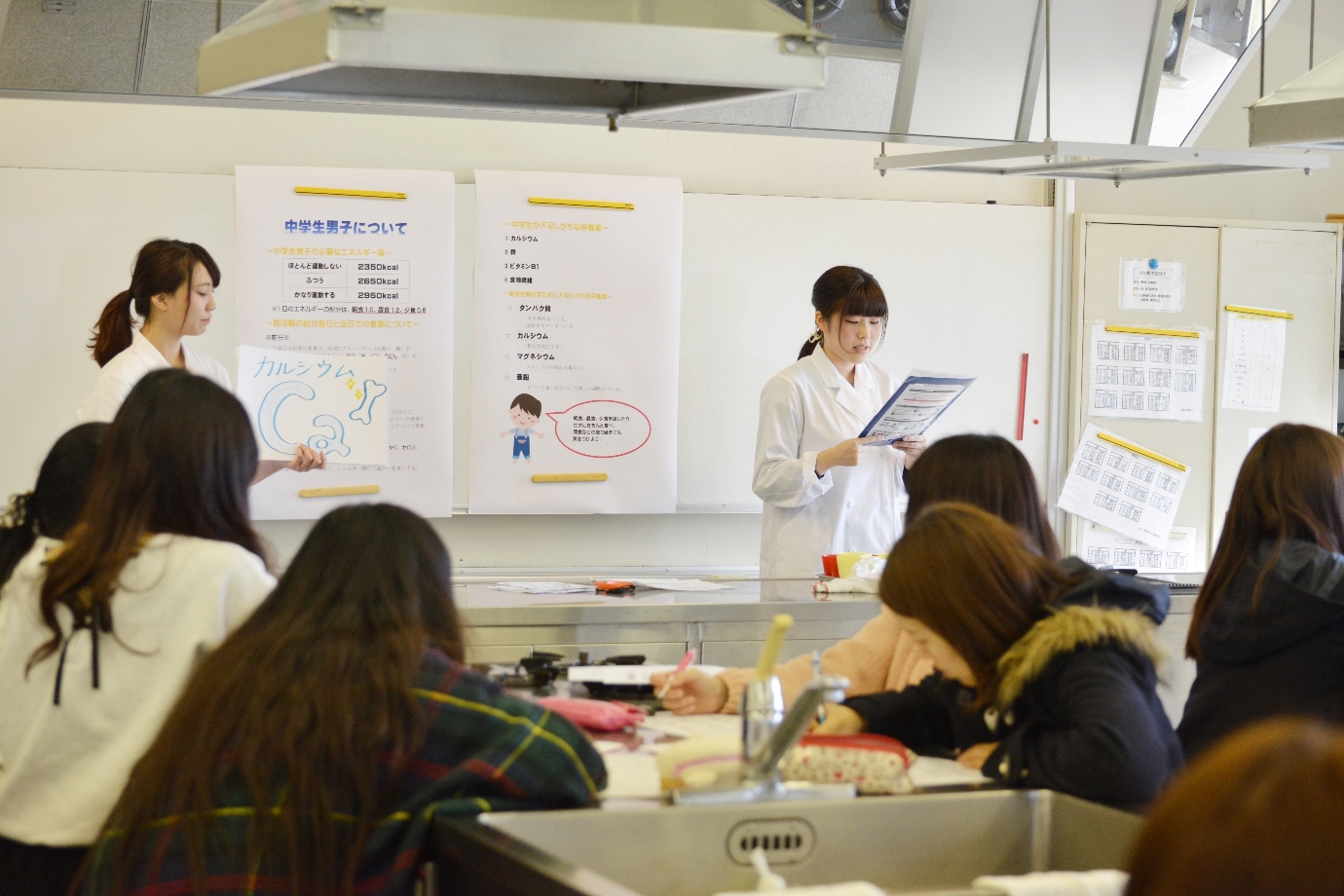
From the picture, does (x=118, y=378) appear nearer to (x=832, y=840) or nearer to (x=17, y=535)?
(x=17, y=535)

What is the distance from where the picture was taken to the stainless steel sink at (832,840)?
1374 mm

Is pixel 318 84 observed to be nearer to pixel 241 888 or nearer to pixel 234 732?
pixel 234 732

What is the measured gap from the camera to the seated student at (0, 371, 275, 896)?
1540 mm

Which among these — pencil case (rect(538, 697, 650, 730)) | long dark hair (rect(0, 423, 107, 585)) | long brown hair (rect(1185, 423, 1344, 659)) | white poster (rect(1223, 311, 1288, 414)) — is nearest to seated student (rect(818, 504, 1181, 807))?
pencil case (rect(538, 697, 650, 730))

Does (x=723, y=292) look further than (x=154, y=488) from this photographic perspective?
Yes

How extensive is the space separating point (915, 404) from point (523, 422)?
1434 millimetres

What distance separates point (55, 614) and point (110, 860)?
0.38 m

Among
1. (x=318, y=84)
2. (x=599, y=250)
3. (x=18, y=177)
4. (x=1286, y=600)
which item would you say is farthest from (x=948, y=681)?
(x=18, y=177)

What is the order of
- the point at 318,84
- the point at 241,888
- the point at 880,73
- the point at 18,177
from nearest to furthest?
the point at 241,888 < the point at 318,84 < the point at 18,177 < the point at 880,73

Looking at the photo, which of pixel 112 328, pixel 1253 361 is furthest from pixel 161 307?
pixel 1253 361

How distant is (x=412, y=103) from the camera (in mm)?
2002

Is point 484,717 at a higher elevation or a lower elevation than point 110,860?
higher

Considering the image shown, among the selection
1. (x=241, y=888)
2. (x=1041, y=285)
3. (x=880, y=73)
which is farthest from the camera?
(x=1041, y=285)

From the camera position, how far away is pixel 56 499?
6.06ft
